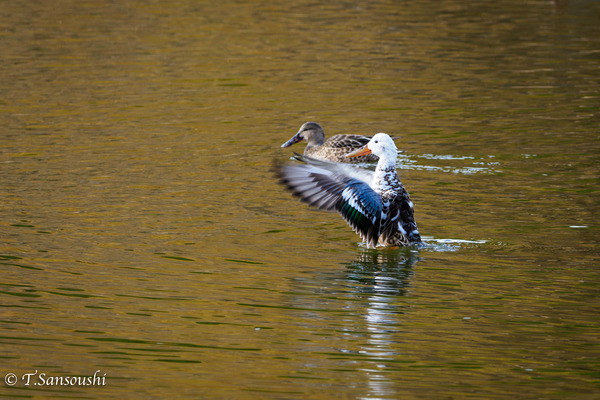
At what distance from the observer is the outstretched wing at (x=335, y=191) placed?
9344 mm

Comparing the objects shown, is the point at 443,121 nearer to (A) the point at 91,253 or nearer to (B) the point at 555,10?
(A) the point at 91,253

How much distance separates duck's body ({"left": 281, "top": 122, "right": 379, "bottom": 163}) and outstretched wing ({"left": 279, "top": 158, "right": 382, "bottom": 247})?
10.6ft

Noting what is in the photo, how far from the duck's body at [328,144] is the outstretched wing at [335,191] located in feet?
10.6

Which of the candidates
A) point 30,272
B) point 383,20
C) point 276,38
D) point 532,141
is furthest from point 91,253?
point 383,20

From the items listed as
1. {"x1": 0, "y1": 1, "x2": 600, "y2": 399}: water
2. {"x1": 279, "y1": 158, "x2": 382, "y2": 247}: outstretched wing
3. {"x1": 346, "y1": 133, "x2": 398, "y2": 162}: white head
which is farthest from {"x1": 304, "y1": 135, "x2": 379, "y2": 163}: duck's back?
{"x1": 279, "y1": 158, "x2": 382, "y2": 247}: outstretched wing

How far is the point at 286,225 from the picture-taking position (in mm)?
10250

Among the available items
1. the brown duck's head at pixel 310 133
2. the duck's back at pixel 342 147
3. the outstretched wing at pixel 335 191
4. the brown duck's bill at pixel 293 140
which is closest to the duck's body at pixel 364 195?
the outstretched wing at pixel 335 191

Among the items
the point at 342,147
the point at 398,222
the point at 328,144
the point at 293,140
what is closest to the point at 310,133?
the point at 293,140

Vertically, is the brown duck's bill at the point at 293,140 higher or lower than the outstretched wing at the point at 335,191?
higher

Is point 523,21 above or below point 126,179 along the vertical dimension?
above

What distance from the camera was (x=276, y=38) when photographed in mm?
22391

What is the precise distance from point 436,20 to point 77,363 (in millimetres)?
18719

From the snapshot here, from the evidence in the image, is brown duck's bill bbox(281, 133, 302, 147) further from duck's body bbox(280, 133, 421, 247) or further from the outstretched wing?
the outstretched wing

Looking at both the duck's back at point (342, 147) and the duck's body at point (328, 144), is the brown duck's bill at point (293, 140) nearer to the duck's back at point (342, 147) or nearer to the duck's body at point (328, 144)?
the duck's body at point (328, 144)
